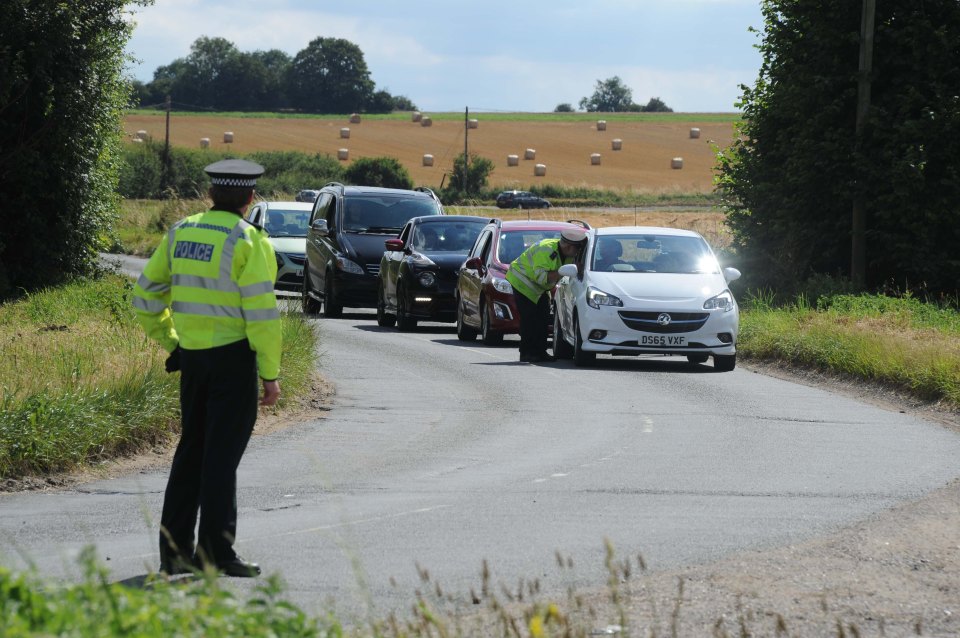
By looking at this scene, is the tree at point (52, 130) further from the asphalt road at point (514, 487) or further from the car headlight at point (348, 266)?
the asphalt road at point (514, 487)

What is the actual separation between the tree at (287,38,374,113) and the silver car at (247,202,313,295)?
122788mm

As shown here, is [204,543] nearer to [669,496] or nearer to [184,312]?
[184,312]

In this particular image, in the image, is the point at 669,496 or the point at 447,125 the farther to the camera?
the point at 447,125

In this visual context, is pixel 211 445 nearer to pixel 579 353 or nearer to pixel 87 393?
pixel 87 393

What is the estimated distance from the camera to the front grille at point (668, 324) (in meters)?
19.0

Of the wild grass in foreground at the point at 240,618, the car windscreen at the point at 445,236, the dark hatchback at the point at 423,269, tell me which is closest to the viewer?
the wild grass in foreground at the point at 240,618

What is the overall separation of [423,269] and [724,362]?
6.68m

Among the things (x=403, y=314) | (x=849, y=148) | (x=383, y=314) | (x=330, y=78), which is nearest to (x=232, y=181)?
(x=403, y=314)

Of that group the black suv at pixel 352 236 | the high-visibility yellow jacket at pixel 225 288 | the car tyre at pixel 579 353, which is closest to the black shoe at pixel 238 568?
the high-visibility yellow jacket at pixel 225 288

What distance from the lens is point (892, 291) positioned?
2614cm

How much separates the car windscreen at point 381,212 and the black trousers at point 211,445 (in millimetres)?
20308

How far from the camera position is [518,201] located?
269ft

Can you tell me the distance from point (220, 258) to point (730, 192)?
23.5 m

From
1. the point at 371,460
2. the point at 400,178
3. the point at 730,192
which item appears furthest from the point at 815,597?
the point at 400,178
